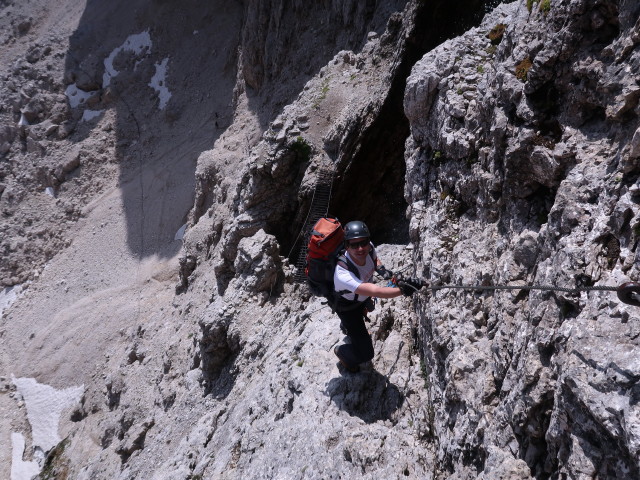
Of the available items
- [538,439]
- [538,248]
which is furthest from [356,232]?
[538,439]

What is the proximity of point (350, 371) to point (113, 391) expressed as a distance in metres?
12.0

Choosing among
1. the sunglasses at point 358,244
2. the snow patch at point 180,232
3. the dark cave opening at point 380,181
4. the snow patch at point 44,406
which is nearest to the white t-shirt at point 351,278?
the sunglasses at point 358,244

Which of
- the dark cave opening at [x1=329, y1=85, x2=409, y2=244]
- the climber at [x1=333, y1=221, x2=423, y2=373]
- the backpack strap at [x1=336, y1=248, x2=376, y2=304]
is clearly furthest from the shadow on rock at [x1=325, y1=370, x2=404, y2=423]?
the dark cave opening at [x1=329, y1=85, x2=409, y2=244]

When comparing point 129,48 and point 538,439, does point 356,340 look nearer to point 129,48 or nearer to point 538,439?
point 538,439

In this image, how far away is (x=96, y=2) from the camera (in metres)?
36.0

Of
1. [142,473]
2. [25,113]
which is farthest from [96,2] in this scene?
[142,473]

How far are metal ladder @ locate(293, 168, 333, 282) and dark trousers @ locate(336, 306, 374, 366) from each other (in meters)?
5.95

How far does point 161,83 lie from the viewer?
104 feet

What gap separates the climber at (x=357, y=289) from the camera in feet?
19.9

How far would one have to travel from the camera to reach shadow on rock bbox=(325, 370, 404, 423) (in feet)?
22.7

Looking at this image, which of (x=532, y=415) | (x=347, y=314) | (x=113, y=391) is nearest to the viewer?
(x=532, y=415)

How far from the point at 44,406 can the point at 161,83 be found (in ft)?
68.5

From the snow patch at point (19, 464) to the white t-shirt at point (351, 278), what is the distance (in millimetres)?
16970

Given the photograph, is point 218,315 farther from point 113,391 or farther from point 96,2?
point 96,2
